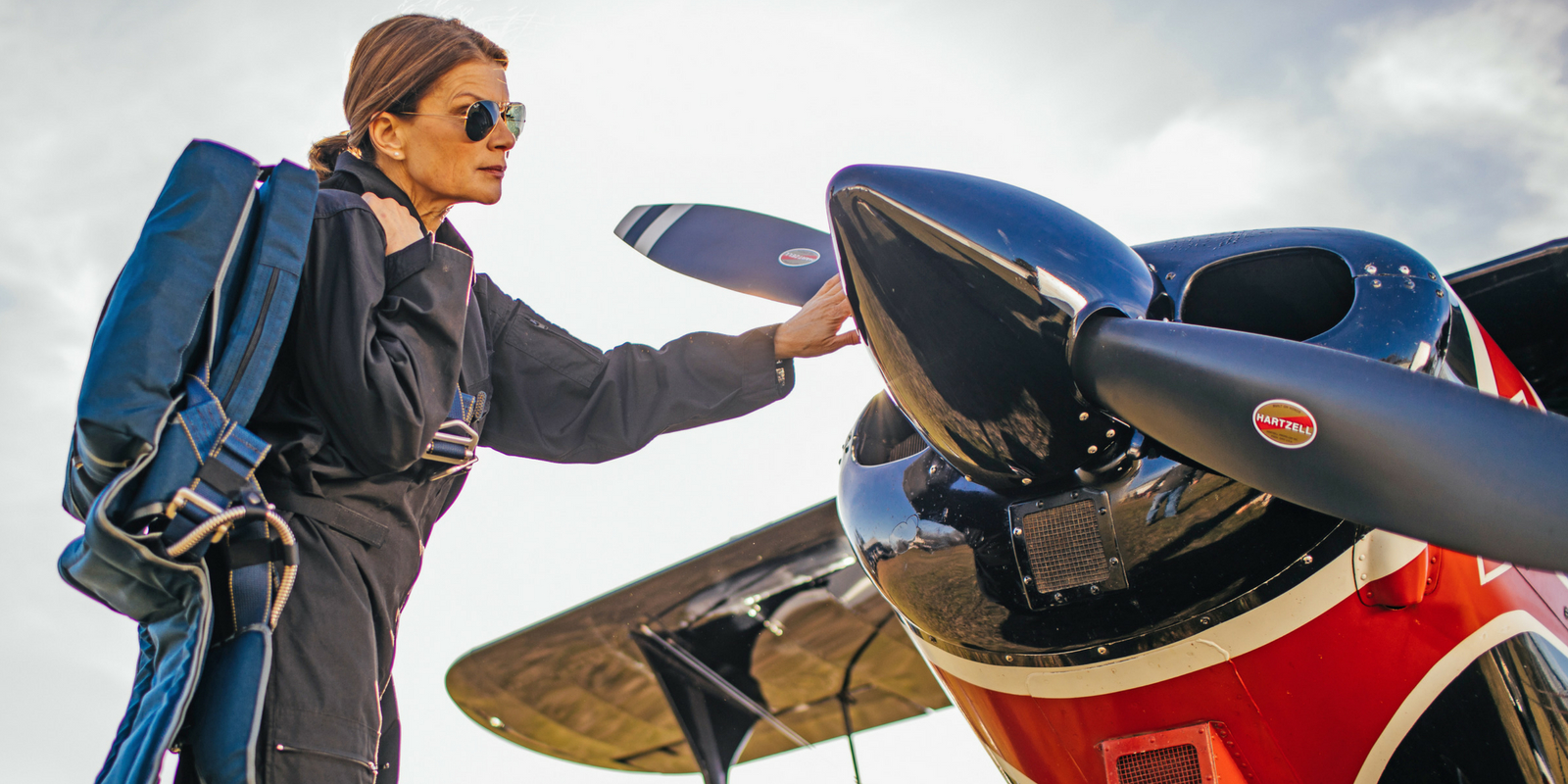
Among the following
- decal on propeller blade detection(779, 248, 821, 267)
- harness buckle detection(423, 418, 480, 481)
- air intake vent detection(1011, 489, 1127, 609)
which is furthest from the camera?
decal on propeller blade detection(779, 248, 821, 267)

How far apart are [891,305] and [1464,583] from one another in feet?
4.29

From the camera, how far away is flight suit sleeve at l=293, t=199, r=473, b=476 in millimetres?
1843

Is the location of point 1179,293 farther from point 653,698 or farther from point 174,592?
point 653,698

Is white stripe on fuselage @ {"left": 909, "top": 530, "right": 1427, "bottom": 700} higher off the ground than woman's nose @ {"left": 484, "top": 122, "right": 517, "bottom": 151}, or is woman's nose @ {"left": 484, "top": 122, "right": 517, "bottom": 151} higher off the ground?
woman's nose @ {"left": 484, "top": 122, "right": 517, "bottom": 151}

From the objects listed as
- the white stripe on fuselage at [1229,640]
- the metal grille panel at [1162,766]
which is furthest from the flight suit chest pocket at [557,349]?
the metal grille panel at [1162,766]

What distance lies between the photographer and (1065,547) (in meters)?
2.09

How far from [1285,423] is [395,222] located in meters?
1.74

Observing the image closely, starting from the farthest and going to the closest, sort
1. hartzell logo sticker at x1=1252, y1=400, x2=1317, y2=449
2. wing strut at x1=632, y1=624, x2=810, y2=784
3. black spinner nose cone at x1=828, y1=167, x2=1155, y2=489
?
wing strut at x1=632, y1=624, x2=810, y2=784
black spinner nose cone at x1=828, y1=167, x2=1155, y2=489
hartzell logo sticker at x1=1252, y1=400, x2=1317, y2=449

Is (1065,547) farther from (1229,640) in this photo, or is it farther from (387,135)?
(387,135)

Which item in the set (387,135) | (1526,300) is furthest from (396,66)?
(1526,300)

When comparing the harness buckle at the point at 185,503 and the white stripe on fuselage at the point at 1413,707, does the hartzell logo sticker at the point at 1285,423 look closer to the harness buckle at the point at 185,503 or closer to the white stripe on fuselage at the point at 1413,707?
the white stripe on fuselage at the point at 1413,707

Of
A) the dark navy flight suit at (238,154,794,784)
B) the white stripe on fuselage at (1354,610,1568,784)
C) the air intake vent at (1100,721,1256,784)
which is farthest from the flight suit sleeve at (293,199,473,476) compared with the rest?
the white stripe on fuselage at (1354,610,1568,784)

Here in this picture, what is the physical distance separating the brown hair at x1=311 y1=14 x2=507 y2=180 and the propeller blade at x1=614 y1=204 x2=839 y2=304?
102cm

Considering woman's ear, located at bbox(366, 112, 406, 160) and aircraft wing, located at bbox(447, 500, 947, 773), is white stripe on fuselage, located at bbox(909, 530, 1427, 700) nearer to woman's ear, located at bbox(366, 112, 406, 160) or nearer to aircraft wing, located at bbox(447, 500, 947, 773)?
woman's ear, located at bbox(366, 112, 406, 160)
